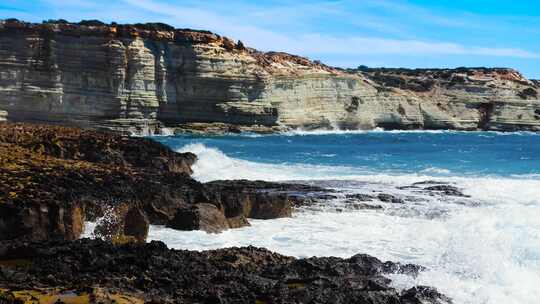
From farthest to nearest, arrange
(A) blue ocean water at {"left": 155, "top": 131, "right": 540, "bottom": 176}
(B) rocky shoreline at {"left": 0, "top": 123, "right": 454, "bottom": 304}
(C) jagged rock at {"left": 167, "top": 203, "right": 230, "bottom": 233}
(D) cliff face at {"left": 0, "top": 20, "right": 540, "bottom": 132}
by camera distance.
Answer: (D) cliff face at {"left": 0, "top": 20, "right": 540, "bottom": 132}
(A) blue ocean water at {"left": 155, "top": 131, "right": 540, "bottom": 176}
(C) jagged rock at {"left": 167, "top": 203, "right": 230, "bottom": 233}
(B) rocky shoreline at {"left": 0, "top": 123, "right": 454, "bottom": 304}

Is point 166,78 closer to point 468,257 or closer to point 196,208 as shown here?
point 196,208

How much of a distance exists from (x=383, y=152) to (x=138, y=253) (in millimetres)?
44719

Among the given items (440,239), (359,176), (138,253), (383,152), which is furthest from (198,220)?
(383,152)

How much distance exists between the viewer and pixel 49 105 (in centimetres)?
6381

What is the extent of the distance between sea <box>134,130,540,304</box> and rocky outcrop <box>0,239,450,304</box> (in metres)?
0.93

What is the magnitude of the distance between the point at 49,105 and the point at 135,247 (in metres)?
55.0

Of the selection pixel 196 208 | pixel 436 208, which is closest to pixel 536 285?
pixel 196 208

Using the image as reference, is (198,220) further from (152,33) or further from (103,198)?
(152,33)

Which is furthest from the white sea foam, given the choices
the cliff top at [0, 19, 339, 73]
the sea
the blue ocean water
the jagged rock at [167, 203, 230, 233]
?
the cliff top at [0, 19, 339, 73]

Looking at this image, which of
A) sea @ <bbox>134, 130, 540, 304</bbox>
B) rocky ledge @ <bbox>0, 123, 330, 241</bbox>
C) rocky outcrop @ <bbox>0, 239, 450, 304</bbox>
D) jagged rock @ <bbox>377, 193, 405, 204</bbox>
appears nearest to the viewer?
rocky outcrop @ <bbox>0, 239, 450, 304</bbox>

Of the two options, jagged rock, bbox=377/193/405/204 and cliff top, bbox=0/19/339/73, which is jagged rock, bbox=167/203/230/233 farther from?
cliff top, bbox=0/19/339/73

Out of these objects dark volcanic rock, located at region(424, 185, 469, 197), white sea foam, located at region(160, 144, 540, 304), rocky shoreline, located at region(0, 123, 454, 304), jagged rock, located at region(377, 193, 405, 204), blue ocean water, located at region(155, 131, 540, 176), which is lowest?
blue ocean water, located at region(155, 131, 540, 176)

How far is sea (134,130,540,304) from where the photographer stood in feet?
41.4

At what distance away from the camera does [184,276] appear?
1030 centimetres
